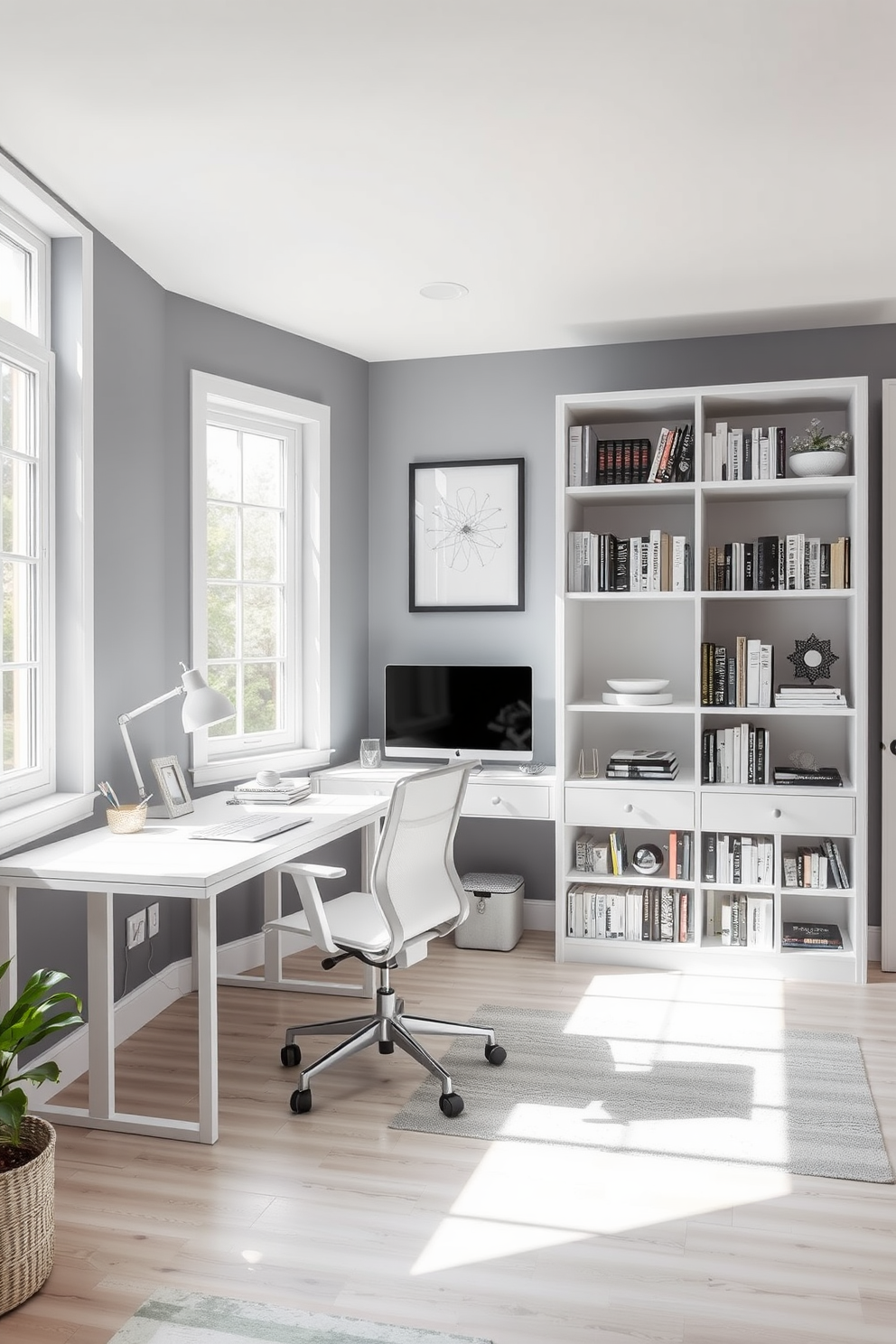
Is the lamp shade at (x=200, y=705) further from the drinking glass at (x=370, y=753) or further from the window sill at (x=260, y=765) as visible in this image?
the drinking glass at (x=370, y=753)

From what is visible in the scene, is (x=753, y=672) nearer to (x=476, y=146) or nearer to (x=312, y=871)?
(x=312, y=871)

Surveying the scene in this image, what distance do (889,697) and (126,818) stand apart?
293 centimetres

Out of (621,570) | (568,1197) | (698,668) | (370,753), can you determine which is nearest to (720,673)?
(698,668)

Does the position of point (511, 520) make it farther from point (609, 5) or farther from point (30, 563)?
point (609, 5)

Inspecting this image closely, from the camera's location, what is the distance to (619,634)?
4.71 meters

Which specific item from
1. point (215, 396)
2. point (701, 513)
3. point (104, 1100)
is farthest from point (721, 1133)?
point (215, 396)

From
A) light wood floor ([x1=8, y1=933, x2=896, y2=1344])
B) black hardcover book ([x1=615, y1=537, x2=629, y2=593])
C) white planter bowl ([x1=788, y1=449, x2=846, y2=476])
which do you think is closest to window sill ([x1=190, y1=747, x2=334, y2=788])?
light wood floor ([x1=8, y1=933, x2=896, y2=1344])

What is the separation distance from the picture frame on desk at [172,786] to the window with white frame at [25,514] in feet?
1.11

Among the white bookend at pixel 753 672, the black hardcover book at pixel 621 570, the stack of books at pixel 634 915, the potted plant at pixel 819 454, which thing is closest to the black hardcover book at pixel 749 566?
the white bookend at pixel 753 672

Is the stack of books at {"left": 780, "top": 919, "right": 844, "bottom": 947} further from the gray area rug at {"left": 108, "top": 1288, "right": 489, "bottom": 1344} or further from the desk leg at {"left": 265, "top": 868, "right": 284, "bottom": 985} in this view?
the gray area rug at {"left": 108, "top": 1288, "right": 489, "bottom": 1344}

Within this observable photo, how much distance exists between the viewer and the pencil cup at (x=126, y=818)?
3170mm

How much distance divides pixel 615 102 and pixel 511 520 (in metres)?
2.41

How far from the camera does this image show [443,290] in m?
3.96

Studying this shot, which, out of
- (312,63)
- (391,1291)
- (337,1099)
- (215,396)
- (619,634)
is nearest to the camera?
(391,1291)
